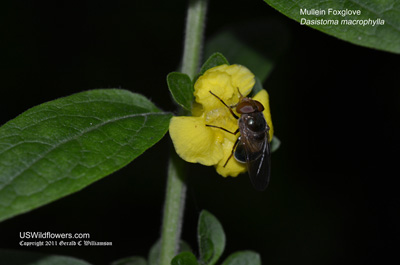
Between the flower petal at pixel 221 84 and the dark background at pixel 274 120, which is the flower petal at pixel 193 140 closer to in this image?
the flower petal at pixel 221 84

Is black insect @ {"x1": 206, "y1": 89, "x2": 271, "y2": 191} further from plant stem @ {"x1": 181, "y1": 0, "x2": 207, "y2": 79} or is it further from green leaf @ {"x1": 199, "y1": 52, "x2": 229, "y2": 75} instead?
plant stem @ {"x1": 181, "y1": 0, "x2": 207, "y2": 79}

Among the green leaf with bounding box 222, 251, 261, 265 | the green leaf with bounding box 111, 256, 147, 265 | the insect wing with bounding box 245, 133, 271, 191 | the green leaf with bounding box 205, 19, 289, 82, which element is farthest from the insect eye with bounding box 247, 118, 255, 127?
the green leaf with bounding box 111, 256, 147, 265

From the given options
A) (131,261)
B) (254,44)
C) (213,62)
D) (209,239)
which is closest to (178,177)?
(209,239)

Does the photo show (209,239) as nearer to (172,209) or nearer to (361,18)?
(172,209)

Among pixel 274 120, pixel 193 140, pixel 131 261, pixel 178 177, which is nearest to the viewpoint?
pixel 193 140

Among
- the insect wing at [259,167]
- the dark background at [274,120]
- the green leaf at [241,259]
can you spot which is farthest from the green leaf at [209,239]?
the dark background at [274,120]

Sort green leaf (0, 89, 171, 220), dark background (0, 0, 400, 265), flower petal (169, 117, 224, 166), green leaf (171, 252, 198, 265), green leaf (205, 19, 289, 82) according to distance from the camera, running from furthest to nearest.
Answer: dark background (0, 0, 400, 265), green leaf (205, 19, 289, 82), green leaf (171, 252, 198, 265), flower petal (169, 117, 224, 166), green leaf (0, 89, 171, 220)
